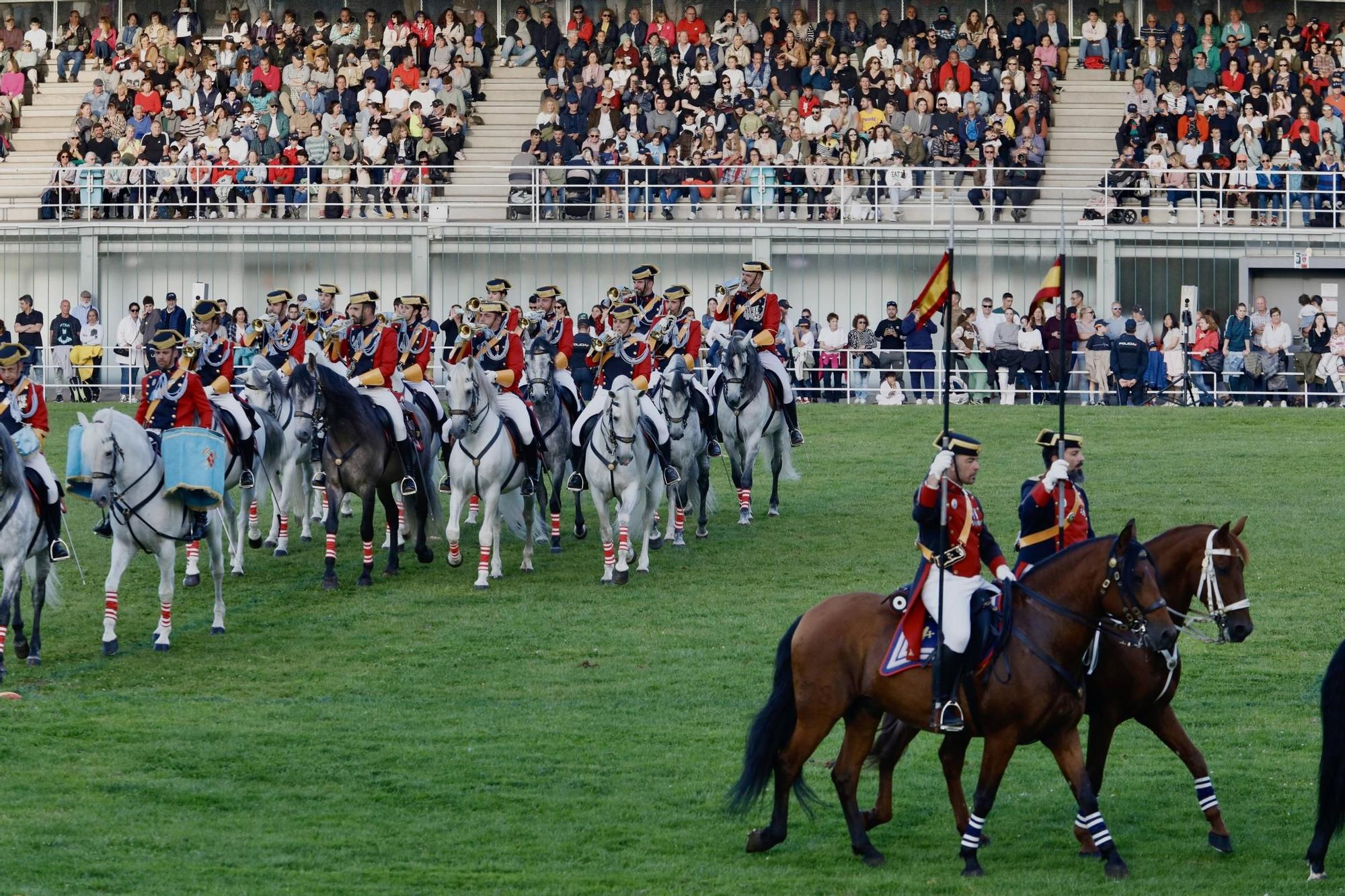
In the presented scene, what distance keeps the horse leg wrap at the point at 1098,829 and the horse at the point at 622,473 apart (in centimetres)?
944

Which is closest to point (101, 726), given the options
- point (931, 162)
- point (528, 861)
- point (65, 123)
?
point (528, 861)

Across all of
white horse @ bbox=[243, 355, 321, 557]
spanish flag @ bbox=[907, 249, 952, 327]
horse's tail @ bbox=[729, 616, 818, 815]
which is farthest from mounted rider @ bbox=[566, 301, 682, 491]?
horse's tail @ bbox=[729, 616, 818, 815]

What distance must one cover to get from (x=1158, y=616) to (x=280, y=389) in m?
13.6

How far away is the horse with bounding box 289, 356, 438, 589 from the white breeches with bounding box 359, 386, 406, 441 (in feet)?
0.45

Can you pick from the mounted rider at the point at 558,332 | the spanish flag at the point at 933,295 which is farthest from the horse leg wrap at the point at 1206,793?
the mounted rider at the point at 558,332

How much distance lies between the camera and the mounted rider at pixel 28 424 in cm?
1730

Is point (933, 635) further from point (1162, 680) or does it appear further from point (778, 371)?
point (778, 371)

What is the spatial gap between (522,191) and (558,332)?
15.8 meters

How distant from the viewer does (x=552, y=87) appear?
136 feet

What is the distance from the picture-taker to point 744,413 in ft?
80.5

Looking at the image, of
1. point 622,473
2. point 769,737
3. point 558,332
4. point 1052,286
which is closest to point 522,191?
point 558,332

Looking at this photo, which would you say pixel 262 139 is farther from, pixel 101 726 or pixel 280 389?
pixel 101 726

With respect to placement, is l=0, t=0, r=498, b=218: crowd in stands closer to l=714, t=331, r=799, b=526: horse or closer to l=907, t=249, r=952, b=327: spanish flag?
l=714, t=331, r=799, b=526: horse

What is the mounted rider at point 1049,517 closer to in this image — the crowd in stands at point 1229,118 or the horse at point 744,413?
the horse at point 744,413
